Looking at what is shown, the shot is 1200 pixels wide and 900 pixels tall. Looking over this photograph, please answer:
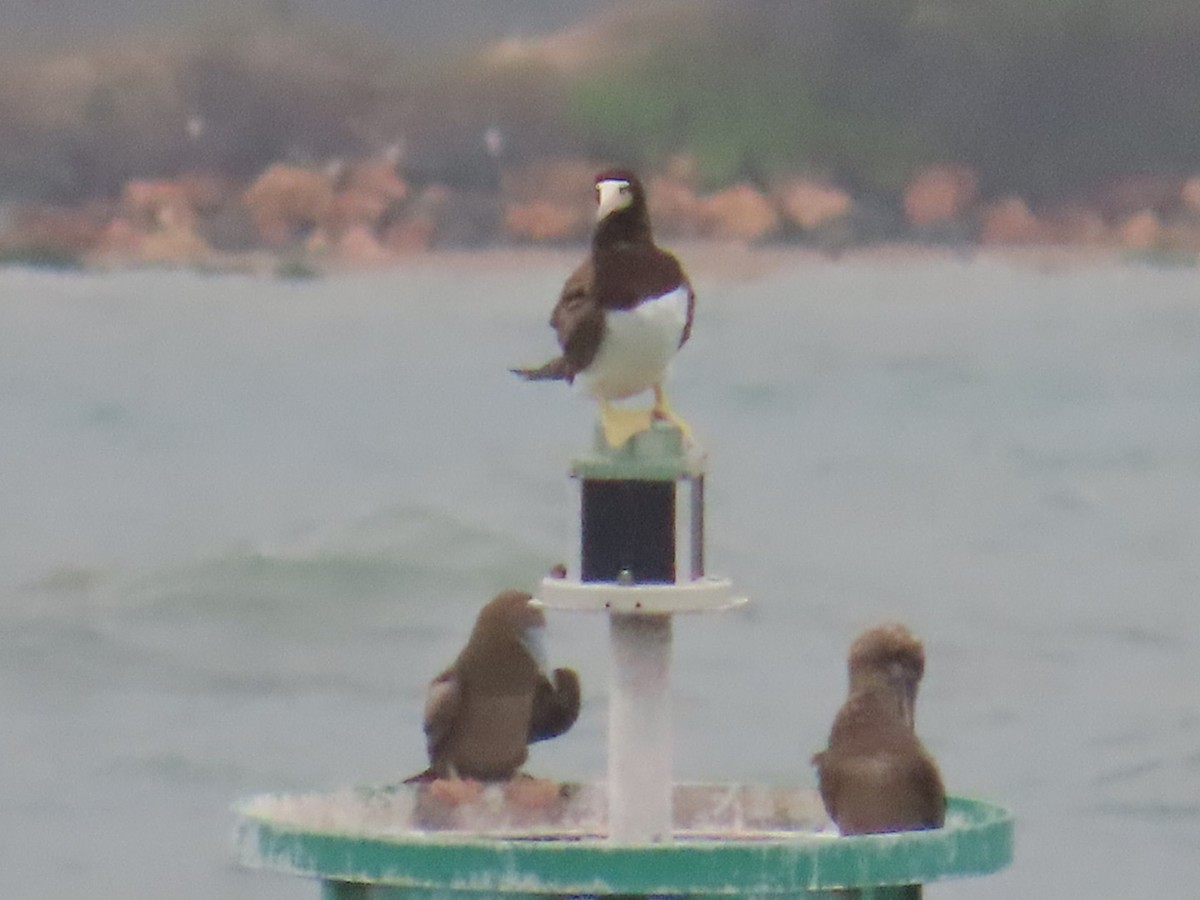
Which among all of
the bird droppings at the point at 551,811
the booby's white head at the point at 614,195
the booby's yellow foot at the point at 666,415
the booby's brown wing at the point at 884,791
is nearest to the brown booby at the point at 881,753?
the booby's brown wing at the point at 884,791

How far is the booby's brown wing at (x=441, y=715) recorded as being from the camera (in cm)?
464

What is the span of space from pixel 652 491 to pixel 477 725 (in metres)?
0.61

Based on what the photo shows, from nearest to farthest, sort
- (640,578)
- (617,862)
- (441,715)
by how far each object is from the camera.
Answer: (617,862), (640,578), (441,715)

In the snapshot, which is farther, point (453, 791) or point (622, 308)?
point (453, 791)

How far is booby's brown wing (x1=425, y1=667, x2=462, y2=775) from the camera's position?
4.64 metres

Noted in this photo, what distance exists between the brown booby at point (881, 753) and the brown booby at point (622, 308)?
48 cm

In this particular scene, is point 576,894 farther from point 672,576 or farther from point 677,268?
point 677,268

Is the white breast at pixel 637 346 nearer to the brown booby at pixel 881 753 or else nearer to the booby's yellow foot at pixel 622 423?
the booby's yellow foot at pixel 622 423

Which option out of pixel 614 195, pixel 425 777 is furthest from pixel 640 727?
pixel 614 195

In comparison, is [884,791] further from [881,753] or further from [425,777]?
[425,777]

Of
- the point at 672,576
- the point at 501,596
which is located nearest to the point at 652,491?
the point at 672,576

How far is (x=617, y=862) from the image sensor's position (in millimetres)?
3762

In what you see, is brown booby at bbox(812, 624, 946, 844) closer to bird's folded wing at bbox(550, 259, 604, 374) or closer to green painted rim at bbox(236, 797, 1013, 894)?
green painted rim at bbox(236, 797, 1013, 894)

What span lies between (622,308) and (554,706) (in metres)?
0.74
